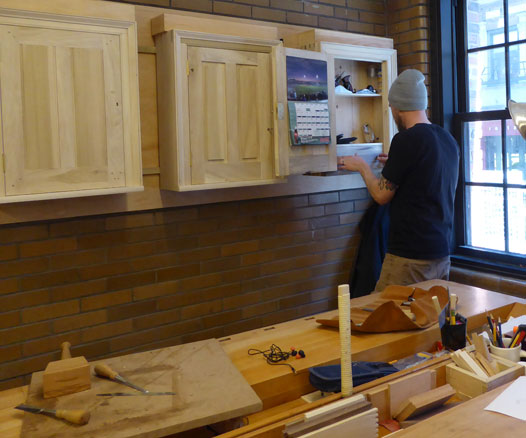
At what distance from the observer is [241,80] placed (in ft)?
9.91

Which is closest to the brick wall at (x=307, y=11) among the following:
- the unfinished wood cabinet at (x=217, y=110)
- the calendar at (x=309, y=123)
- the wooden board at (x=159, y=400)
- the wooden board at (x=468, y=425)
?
the unfinished wood cabinet at (x=217, y=110)

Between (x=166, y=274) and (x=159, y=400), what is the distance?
1715 mm

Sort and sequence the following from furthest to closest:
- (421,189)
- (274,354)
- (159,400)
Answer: (421,189) < (274,354) < (159,400)

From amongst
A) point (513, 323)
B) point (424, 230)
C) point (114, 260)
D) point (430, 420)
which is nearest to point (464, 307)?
point (513, 323)

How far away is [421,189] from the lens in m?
2.96

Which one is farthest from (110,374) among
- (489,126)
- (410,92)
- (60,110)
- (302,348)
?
(489,126)

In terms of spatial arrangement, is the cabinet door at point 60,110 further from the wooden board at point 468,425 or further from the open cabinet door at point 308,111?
the wooden board at point 468,425

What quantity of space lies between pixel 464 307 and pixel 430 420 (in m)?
1.03

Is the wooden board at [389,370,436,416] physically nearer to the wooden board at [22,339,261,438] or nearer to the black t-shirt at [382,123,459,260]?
the wooden board at [22,339,261,438]

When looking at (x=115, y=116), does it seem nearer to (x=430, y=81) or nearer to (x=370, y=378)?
(x=370, y=378)

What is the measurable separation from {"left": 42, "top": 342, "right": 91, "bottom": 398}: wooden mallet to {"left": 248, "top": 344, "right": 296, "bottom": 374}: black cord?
0.57 metres

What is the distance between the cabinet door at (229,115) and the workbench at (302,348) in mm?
1034

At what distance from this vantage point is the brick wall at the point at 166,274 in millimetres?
2762

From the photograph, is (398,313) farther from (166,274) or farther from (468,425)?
(166,274)
